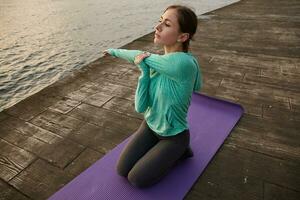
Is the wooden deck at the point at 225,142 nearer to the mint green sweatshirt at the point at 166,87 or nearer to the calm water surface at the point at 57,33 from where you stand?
the mint green sweatshirt at the point at 166,87

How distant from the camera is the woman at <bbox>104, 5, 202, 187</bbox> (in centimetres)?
239

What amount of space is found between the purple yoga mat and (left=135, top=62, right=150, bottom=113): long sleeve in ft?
2.40

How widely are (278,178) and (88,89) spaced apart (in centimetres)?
309

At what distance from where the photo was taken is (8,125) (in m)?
3.61

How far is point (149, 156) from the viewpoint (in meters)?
2.59

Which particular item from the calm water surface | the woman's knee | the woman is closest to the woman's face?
the woman

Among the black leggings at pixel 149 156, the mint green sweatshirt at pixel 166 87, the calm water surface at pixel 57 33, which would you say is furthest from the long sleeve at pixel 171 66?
the calm water surface at pixel 57 33

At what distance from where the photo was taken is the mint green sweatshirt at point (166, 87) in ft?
7.84

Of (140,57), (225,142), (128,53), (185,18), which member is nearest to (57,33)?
(128,53)

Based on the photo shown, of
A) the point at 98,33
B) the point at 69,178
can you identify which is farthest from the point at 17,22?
the point at 69,178

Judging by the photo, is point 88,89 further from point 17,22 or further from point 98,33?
point 17,22

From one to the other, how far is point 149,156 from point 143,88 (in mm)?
652

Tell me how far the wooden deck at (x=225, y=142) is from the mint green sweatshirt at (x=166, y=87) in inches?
26.8

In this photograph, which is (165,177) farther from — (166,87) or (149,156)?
(166,87)
